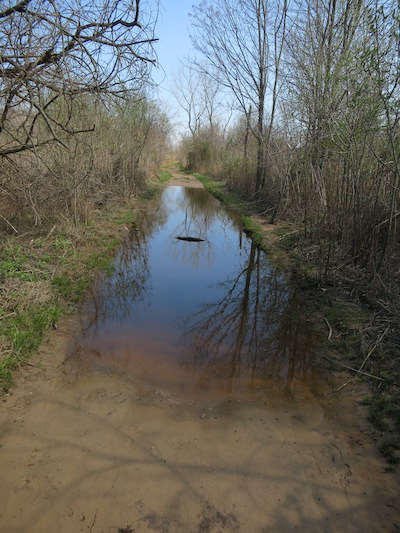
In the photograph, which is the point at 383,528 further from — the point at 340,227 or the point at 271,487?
the point at 340,227

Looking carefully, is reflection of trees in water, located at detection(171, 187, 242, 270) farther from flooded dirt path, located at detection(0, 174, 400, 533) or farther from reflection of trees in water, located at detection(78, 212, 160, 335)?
flooded dirt path, located at detection(0, 174, 400, 533)

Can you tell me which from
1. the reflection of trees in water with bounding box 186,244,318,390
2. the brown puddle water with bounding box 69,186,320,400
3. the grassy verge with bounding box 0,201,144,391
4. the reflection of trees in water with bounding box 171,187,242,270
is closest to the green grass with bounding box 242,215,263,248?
the reflection of trees in water with bounding box 171,187,242,270

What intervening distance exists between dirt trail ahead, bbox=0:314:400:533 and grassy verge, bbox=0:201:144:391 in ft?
1.86

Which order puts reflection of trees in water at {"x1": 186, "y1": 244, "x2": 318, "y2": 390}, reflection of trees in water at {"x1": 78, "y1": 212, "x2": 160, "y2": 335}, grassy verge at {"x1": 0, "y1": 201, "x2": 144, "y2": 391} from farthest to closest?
1. reflection of trees in water at {"x1": 78, "y1": 212, "x2": 160, "y2": 335}
2. reflection of trees in water at {"x1": 186, "y1": 244, "x2": 318, "y2": 390}
3. grassy verge at {"x1": 0, "y1": 201, "x2": 144, "y2": 391}

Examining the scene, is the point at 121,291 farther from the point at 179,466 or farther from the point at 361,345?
the point at 179,466

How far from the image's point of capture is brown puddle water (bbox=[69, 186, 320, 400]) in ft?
14.1

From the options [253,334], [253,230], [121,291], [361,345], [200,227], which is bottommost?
[253,334]

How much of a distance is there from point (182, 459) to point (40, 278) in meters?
4.13

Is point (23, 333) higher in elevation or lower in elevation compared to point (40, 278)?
lower

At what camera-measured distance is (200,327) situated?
564 centimetres

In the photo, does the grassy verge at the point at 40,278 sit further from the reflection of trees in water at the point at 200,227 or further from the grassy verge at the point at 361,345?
the grassy verge at the point at 361,345

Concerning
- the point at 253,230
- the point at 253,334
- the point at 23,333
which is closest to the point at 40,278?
the point at 23,333

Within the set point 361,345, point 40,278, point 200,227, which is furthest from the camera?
point 200,227

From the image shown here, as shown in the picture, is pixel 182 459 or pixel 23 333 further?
pixel 23 333
